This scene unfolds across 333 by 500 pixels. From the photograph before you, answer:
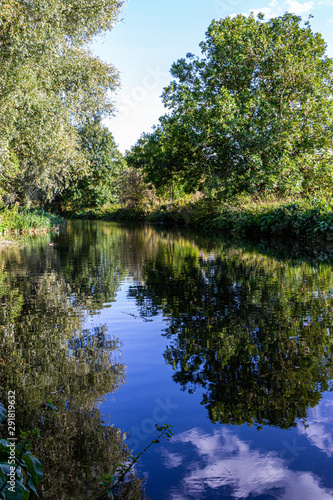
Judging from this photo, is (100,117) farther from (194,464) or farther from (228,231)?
(194,464)

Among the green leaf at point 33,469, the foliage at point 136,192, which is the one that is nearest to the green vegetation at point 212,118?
the green leaf at point 33,469

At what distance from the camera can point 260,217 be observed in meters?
25.6

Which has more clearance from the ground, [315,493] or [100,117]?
[100,117]

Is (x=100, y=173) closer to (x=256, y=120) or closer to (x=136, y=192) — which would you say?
(x=136, y=192)

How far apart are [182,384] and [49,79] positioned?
14.7 m

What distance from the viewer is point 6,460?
1926 millimetres

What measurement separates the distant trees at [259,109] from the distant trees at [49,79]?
8.11m

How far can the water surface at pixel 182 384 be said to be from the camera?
2777mm

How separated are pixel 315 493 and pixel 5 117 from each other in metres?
15.0

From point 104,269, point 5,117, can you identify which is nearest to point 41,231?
point 5,117

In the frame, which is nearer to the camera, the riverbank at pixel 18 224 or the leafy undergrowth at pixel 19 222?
the riverbank at pixel 18 224

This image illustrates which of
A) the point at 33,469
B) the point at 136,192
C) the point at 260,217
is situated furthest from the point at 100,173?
the point at 33,469

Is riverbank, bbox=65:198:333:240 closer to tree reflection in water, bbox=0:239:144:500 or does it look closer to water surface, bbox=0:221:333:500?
water surface, bbox=0:221:333:500

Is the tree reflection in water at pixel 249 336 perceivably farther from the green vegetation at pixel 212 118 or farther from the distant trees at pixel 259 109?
the distant trees at pixel 259 109
